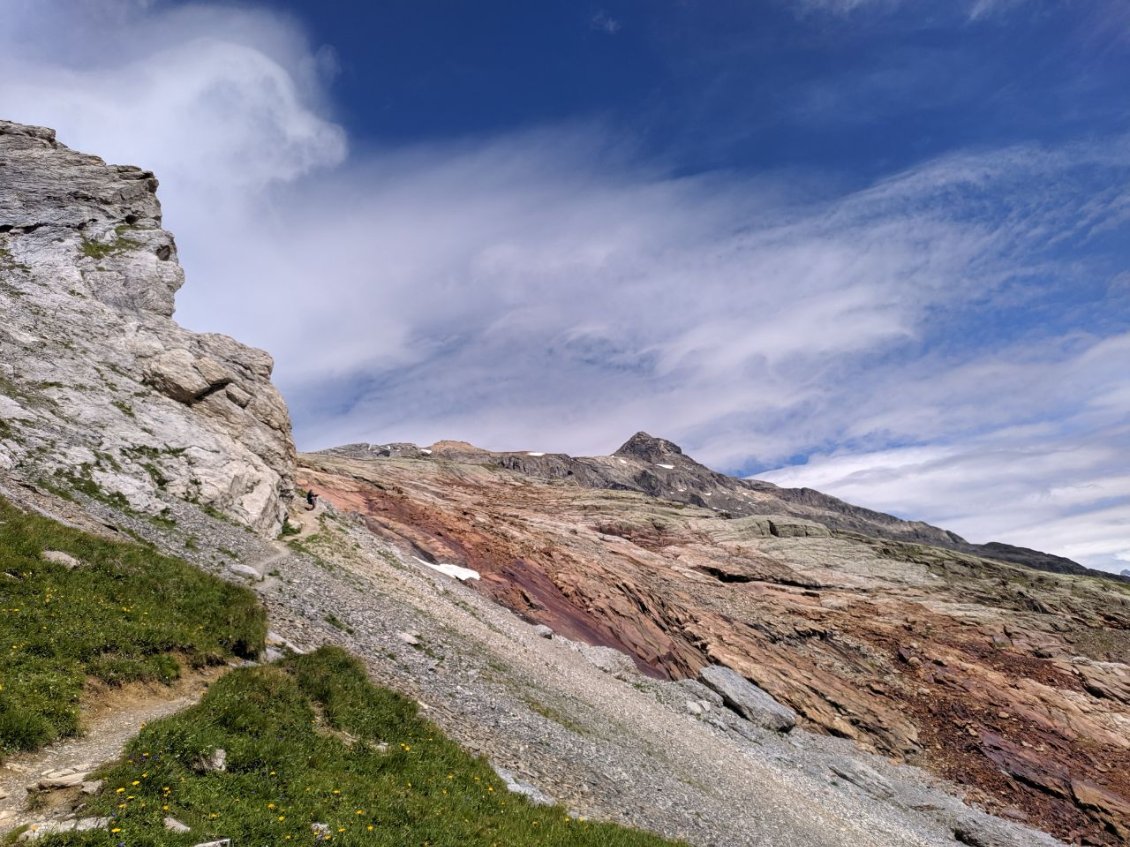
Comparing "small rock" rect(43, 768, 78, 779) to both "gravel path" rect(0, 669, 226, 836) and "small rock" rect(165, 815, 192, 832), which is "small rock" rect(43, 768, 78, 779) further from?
"small rock" rect(165, 815, 192, 832)

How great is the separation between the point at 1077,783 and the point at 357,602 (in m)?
58.2

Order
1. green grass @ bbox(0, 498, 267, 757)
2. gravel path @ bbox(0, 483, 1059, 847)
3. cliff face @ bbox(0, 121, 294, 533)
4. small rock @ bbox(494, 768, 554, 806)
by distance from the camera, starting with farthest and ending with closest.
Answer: cliff face @ bbox(0, 121, 294, 533)
gravel path @ bbox(0, 483, 1059, 847)
small rock @ bbox(494, 768, 554, 806)
green grass @ bbox(0, 498, 267, 757)

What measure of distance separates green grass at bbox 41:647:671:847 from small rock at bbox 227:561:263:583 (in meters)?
10.7

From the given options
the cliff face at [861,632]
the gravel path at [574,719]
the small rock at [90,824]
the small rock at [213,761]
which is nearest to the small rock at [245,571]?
the gravel path at [574,719]

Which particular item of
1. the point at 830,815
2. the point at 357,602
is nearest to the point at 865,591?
the point at 830,815

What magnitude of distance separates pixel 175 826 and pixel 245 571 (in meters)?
19.2

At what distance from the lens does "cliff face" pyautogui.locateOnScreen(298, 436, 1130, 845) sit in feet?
168

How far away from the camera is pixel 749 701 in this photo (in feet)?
157

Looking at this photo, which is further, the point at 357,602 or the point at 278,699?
the point at 357,602

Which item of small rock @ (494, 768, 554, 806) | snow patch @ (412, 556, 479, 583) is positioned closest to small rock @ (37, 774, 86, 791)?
small rock @ (494, 768, 554, 806)

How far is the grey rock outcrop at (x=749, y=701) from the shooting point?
46.8 meters

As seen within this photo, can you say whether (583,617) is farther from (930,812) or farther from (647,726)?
(930,812)

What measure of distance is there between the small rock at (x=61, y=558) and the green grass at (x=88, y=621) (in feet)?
0.66

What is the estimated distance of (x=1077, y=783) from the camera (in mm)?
49375
